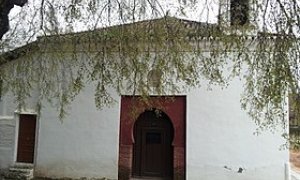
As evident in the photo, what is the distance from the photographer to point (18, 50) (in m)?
8.88

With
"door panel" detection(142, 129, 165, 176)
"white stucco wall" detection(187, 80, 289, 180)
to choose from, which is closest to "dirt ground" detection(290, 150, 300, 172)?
"white stucco wall" detection(187, 80, 289, 180)

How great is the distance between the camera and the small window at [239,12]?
6.87 metres

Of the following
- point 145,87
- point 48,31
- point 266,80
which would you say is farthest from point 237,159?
point 48,31

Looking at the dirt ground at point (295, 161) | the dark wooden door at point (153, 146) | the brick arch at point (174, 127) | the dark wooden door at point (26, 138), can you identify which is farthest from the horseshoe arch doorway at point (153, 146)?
the dirt ground at point (295, 161)

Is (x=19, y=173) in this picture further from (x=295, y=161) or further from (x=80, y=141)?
(x=295, y=161)

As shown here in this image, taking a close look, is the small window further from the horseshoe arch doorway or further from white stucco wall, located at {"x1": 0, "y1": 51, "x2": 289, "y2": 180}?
the horseshoe arch doorway

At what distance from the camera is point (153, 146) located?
482 inches

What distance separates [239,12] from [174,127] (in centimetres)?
558

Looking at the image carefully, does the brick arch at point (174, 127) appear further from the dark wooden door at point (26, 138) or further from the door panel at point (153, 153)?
the dark wooden door at point (26, 138)

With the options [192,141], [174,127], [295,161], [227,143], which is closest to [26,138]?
[174,127]

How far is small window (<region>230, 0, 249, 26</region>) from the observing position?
687 cm

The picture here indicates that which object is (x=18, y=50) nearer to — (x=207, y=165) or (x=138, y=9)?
(x=138, y=9)

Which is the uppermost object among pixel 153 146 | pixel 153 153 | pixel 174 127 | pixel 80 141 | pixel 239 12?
pixel 239 12

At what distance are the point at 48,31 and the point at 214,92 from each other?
5754mm
